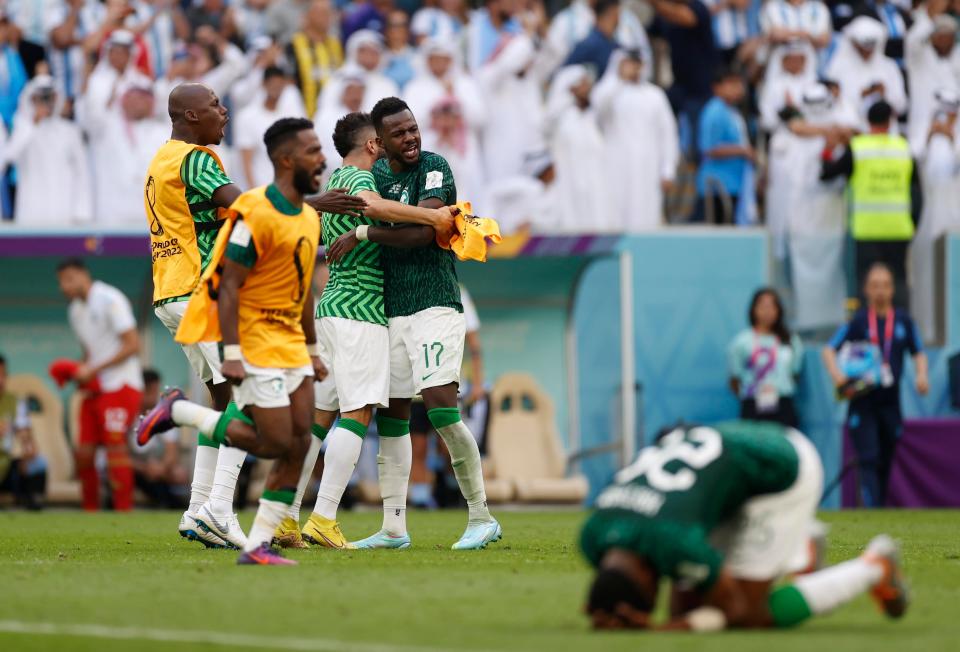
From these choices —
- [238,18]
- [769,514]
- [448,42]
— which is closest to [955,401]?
[448,42]

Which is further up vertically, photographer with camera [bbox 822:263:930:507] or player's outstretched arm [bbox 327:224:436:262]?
player's outstretched arm [bbox 327:224:436:262]

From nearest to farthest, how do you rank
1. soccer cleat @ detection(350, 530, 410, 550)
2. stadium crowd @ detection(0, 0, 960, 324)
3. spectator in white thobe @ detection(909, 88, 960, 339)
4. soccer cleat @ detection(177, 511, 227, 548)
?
soccer cleat @ detection(177, 511, 227, 548) → soccer cleat @ detection(350, 530, 410, 550) → stadium crowd @ detection(0, 0, 960, 324) → spectator in white thobe @ detection(909, 88, 960, 339)

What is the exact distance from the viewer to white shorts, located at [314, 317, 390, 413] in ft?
31.0

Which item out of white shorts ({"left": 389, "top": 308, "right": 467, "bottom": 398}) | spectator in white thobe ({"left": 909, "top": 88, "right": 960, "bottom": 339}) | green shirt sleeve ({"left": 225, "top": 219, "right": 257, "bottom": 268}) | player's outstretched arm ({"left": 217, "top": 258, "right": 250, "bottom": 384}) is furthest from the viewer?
spectator in white thobe ({"left": 909, "top": 88, "right": 960, "bottom": 339})

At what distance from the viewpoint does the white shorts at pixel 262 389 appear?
7895 mm

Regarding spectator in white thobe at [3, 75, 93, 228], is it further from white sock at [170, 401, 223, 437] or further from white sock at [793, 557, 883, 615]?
white sock at [793, 557, 883, 615]

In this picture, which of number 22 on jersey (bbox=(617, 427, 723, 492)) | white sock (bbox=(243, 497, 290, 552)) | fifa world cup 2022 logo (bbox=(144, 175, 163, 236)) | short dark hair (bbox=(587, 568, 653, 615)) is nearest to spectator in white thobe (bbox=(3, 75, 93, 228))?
fifa world cup 2022 logo (bbox=(144, 175, 163, 236))

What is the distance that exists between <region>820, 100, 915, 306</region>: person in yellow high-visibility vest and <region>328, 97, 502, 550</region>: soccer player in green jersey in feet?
31.1

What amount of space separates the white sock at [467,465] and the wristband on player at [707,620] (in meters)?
3.82

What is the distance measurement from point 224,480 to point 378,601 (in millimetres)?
2715

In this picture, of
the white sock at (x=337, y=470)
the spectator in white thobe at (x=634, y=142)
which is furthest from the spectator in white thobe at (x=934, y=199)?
the white sock at (x=337, y=470)

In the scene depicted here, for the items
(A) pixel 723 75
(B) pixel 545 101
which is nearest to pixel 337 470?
(A) pixel 723 75

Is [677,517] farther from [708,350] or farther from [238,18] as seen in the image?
[238,18]

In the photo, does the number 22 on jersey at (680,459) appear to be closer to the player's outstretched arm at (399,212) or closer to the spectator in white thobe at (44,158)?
the player's outstretched arm at (399,212)
